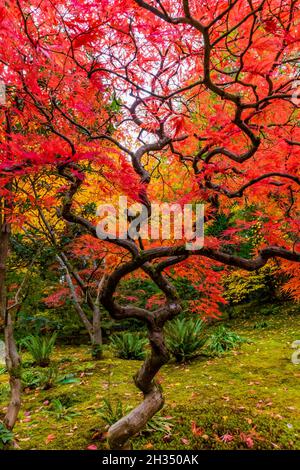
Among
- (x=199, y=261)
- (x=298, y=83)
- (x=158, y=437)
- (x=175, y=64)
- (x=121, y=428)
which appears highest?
(x=175, y=64)

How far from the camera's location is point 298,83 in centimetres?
326

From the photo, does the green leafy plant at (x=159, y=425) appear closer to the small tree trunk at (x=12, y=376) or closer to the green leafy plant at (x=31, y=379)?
the small tree trunk at (x=12, y=376)

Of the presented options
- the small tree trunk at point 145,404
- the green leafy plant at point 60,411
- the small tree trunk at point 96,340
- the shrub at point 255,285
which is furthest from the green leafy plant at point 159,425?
the shrub at point 255,285

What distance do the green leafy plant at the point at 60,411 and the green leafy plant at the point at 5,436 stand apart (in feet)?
3.26

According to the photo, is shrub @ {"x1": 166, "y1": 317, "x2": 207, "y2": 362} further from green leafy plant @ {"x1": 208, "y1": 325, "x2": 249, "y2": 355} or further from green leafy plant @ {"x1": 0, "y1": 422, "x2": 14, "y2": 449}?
green leafy plant @ {"x1": 0, "y1": 422, "x2": 14, "y2": 449}

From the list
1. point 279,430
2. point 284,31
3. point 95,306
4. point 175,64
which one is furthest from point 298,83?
point 95,306

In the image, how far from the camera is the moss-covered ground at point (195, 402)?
2953 millimetres

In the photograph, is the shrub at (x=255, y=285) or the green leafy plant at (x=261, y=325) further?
the shrub at (x=255, y=285)

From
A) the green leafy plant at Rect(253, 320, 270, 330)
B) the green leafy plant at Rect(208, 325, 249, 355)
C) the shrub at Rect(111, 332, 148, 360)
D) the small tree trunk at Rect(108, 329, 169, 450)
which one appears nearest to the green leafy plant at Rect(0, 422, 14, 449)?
the small tree trunk at Rect(108, 329, 169, 450)

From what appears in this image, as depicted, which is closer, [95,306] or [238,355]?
[238,355]

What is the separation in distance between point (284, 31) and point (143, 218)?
72.4 inches

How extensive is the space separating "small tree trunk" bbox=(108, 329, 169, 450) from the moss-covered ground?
258 millimetres

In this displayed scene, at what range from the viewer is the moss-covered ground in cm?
295

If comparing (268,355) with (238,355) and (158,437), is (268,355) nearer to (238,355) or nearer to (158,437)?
(238,355)
